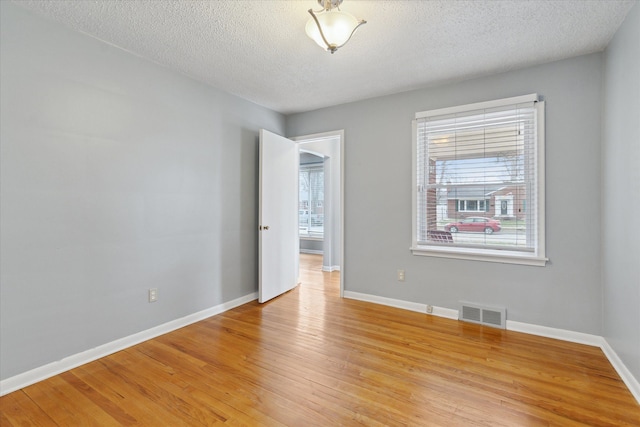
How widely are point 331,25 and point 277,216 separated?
2.50 metres

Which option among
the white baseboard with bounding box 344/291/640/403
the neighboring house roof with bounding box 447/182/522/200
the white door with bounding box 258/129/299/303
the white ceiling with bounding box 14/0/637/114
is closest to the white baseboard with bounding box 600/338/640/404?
the white baseboard with bounding box 344/291/640/403

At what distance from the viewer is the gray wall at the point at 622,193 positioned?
6.28 feet

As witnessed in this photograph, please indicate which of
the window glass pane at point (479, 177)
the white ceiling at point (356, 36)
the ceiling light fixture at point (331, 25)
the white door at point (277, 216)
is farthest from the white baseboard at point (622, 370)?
the white door at point (277, 216)

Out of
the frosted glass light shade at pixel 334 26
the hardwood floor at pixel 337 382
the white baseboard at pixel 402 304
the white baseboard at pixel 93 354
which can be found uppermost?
the frosted glass light shade at pixel 334 26

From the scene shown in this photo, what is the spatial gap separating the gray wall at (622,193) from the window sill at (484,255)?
494mm

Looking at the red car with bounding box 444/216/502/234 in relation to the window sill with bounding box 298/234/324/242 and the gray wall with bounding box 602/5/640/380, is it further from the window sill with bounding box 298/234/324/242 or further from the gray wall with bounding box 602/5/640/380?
the window sill with bounding box 298/234/324/242

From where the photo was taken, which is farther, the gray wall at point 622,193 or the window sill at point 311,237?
the window sill at point 311,237

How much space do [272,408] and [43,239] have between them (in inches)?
75.9

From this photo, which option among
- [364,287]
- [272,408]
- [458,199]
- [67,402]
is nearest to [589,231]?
[458,199]

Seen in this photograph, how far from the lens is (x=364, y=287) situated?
376 centimetres

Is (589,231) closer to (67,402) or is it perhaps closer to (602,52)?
(602,52)

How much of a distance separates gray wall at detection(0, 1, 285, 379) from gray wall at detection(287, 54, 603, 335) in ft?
5.33

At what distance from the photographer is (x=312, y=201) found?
788 cm

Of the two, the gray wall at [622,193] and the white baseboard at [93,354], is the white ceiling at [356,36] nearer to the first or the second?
the gray wall at [622,193]
